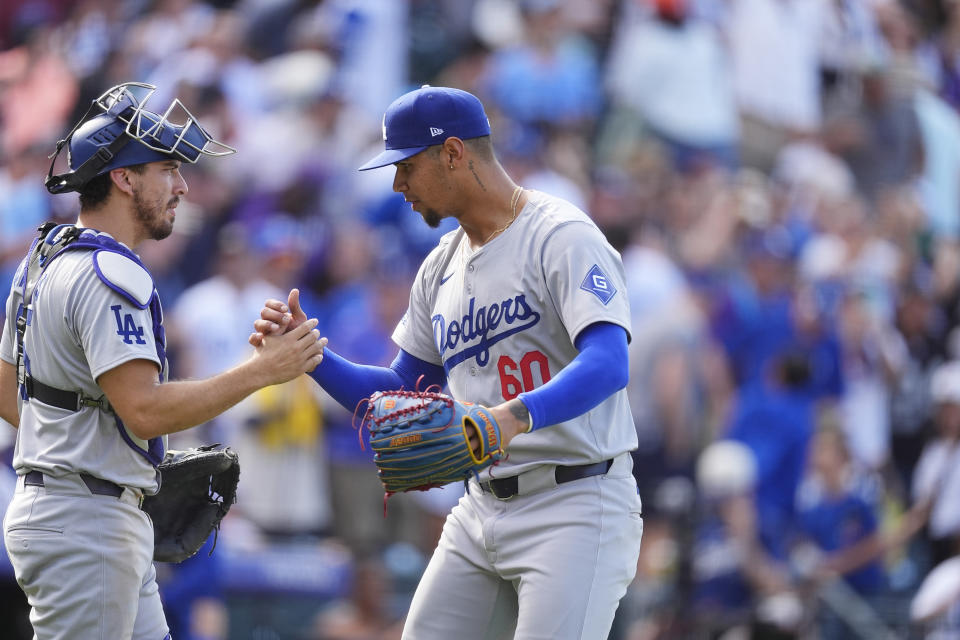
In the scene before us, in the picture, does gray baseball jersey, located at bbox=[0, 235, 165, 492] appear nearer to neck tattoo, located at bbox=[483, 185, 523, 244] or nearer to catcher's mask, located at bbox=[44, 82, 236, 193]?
catcher's mask, located at bbox=[44, 82, 236, 193]

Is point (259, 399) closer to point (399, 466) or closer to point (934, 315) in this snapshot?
point (399, 466)

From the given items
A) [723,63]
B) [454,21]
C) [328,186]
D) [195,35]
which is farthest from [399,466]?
[723,63]

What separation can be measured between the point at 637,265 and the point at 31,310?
6.45 m

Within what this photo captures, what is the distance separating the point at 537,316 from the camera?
13.7 feet

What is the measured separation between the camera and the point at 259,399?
847 centimetres

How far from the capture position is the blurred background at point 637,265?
8.57 metres

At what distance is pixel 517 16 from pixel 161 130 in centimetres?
821

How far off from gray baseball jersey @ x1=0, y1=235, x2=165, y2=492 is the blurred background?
3.45m

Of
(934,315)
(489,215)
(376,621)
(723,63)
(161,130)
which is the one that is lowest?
(934,315)

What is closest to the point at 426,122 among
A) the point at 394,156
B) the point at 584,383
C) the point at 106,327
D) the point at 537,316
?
the point at 394,156

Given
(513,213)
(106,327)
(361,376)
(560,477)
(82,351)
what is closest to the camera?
(106,327)

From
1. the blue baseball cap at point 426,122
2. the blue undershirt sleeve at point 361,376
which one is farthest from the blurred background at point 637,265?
the blue baseball cap at point 426,122

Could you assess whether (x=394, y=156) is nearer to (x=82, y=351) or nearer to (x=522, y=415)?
(x=522, y=415)

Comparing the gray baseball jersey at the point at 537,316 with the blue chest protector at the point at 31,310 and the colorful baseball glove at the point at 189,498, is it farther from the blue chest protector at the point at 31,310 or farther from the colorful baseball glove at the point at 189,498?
the blue chest protector at the point at 31,310
